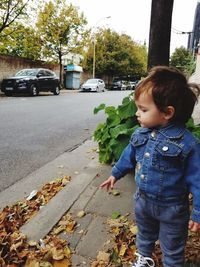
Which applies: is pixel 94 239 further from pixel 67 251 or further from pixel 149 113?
pixel 149 113

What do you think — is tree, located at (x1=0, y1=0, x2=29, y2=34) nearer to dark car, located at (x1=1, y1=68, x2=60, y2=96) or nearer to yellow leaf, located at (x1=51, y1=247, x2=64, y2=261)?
dark car, located at (x1=1, y1=68, x2=60, y2=96)

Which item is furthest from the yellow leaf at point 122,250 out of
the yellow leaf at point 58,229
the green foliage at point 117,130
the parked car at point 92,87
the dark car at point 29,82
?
the parked car at point 92,87

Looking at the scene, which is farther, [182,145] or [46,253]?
[46,253]

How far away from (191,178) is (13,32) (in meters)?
23.8

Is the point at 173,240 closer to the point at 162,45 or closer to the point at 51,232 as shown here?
the point at 51,232

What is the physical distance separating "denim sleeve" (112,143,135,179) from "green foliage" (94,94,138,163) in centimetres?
140

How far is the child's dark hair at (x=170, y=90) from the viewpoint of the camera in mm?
1577

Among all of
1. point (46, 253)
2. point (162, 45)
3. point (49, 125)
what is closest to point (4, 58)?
point (49, 125)

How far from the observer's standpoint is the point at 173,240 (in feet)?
5.80

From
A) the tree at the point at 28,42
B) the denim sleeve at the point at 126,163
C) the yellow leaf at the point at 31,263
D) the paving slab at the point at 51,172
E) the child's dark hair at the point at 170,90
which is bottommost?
the paving slab at the point at 51,172

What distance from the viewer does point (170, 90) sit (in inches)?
62.1

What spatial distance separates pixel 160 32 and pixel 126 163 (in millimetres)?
2181

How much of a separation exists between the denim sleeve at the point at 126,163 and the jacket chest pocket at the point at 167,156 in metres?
0.23

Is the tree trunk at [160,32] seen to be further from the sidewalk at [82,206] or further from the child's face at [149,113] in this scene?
the child's face at [149,113]
